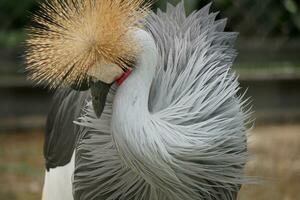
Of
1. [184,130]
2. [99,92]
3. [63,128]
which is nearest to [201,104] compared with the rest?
[184,130]

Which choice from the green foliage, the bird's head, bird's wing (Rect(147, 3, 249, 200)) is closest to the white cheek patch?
the bird's head

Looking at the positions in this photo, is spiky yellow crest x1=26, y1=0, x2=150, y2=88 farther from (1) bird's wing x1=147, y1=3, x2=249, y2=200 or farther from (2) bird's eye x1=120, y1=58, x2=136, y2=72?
(1) bird's wing x1=147, y1=3, x2=249, y2=200

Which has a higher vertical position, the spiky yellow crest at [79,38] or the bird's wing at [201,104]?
the spiky yellow crest at [79,38]

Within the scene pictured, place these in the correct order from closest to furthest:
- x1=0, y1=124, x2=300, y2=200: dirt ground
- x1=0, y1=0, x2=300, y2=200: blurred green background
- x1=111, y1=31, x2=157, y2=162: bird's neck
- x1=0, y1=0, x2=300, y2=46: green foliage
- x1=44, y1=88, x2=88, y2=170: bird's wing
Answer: x1=111, y1=31, x2=157, y2=162: bird's neck < x1=44, y1=88, x2=88, y2=170: bird's wing < x1=0, y1=124, x2=300, y2=200: dirt ground < x1=0, y1=0, x2=300, y2=46: green foliage < x1=0, y1=0, x2=300, y2=200: blurred green background

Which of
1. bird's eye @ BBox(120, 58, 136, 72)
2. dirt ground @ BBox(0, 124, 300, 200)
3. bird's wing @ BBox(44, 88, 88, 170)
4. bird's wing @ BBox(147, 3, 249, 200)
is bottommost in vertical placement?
dirt ground @ BBox(0, 124, 300, 200)

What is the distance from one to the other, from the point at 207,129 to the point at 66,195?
0.60 metres

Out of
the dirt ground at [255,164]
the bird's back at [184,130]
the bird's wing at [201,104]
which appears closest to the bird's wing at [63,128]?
the bird's back at [184,130]

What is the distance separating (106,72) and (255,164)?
1901 mm

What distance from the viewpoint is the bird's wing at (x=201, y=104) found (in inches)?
57.4

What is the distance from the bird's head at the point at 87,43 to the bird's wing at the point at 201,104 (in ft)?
0.43

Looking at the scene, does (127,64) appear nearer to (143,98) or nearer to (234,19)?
(143,98)

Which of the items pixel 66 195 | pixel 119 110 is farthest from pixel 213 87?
pixel 66 195

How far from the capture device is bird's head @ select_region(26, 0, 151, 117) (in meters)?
1.40

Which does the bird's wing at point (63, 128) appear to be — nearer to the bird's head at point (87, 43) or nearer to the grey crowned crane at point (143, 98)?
the grey crowned crane at point (143, 98)
